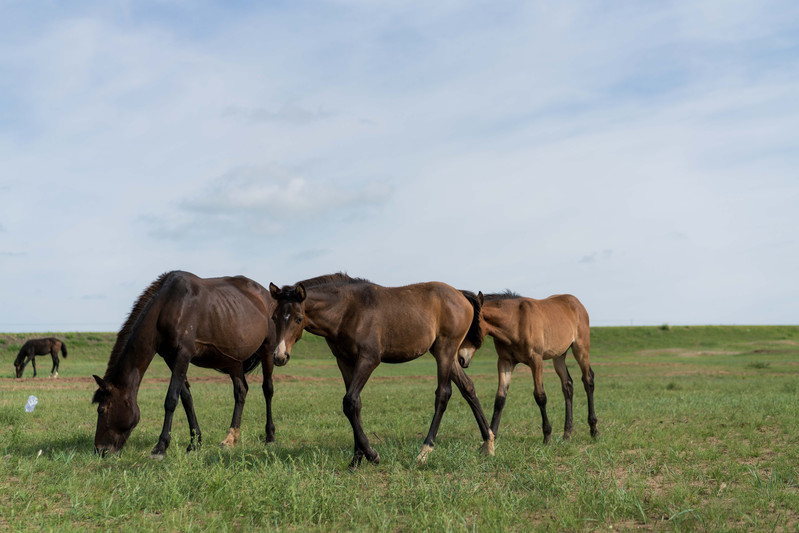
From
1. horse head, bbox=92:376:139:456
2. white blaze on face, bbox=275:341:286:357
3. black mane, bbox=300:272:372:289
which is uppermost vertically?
black mane, bbox=300:272:372:289

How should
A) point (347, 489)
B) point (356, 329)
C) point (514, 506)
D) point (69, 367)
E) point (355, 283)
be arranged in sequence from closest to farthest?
1. point (514, 506)
2. point (347, 489)
3. point (356, 329)
4. point (355, 283)
5. point (69, 367)

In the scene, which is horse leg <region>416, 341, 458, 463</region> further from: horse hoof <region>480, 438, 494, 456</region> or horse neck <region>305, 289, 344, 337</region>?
horse neck <region>305, 289, 344, 337</region>

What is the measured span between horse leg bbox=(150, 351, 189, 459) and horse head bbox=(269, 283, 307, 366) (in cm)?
199

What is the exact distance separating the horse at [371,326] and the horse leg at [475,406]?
14 mm

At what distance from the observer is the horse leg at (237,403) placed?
9288 mm

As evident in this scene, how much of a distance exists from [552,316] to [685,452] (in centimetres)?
303

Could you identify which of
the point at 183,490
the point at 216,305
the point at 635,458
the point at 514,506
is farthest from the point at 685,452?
the point at 216,305

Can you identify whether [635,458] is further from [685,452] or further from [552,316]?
[552,316]

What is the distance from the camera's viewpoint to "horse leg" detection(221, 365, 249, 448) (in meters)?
9.29

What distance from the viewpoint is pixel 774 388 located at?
18.4 m

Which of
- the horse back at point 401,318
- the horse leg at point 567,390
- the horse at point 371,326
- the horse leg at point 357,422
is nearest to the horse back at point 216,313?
the horse at point 371,326

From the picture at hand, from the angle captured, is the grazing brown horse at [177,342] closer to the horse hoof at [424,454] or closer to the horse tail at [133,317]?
the horse tail at [133,317]

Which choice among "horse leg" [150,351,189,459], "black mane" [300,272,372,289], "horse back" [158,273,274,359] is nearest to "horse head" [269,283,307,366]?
"black mane" [300,272,372,289]

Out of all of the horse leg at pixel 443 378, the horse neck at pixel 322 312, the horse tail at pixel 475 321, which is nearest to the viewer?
the horse neck at pixel 322 312
